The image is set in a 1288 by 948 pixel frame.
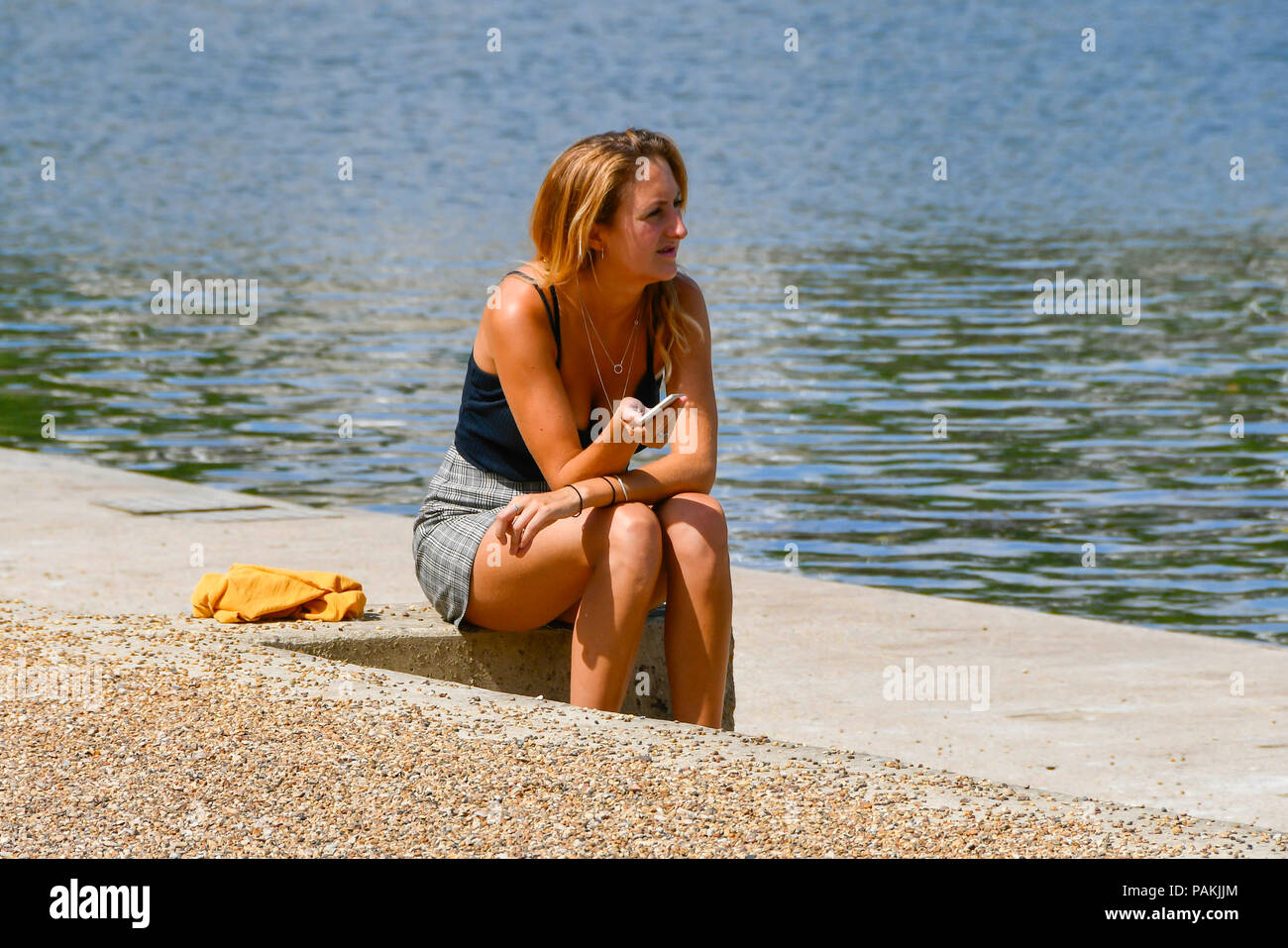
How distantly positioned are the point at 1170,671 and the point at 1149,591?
6.14ft

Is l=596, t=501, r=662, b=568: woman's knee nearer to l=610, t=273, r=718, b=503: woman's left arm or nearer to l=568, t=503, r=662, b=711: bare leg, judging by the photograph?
l=568, t=503, r=662, b=711: bare leg

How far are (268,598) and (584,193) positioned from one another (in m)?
1.38

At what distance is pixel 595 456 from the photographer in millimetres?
4934

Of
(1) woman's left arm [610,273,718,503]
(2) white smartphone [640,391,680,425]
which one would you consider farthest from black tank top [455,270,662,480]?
(2) white smartphone [640,391,680,425]

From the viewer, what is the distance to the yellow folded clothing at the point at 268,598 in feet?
17.5

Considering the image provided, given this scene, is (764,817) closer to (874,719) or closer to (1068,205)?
(874,719)

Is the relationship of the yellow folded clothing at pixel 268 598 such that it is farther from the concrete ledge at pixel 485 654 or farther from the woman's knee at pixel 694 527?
the woman's knee at pixel 694 527

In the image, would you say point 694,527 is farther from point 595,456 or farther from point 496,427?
point 496,427

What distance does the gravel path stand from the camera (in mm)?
3666

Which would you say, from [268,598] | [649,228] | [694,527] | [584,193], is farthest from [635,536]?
[268,598]

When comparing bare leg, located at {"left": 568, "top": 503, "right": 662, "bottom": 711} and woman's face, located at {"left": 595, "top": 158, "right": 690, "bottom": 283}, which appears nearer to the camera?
bare leg, located at {"left": 568, "top": 503, "right": 662, "bottom": 711}

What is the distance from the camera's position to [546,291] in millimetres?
A: 5141

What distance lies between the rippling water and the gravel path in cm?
304
